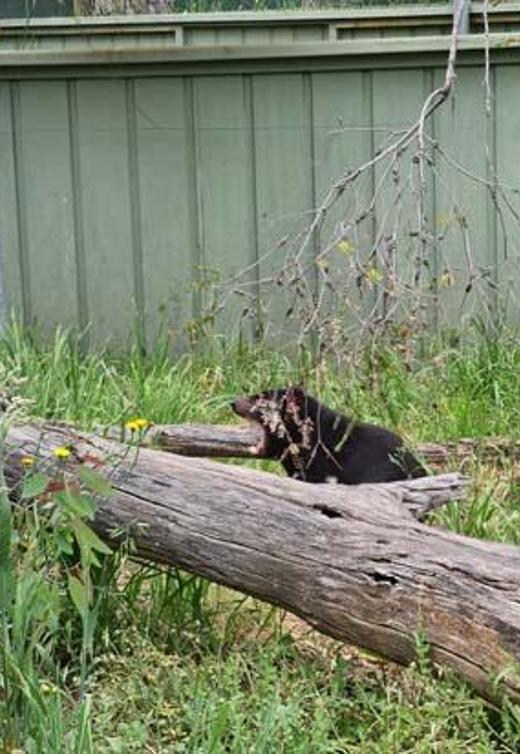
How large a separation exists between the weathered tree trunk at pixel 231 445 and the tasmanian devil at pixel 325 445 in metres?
0.06

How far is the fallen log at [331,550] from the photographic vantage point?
2.86 meters

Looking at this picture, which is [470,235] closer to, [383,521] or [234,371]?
[234,371]

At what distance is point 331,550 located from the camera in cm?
307

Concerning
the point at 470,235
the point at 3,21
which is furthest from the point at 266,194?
the point at 3,21

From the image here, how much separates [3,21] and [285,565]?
14.6 ft

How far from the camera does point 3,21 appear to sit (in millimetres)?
6680

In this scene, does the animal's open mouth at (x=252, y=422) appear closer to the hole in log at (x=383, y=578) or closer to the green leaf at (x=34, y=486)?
the hole in log at (x=383, y=578)

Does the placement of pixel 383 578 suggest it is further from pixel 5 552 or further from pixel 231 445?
pixel 231 445

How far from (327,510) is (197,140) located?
3562mm

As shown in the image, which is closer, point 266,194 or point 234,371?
point 234,371

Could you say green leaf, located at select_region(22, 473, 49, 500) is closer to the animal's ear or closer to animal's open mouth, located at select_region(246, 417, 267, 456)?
animal's open mouth, located at select_region(246, 417, 267, 456)

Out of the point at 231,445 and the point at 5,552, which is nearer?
the point at 5,552

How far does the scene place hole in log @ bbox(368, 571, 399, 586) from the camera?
2963 mm

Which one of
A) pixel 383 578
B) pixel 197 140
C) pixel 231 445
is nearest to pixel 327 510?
pixel 383 578
